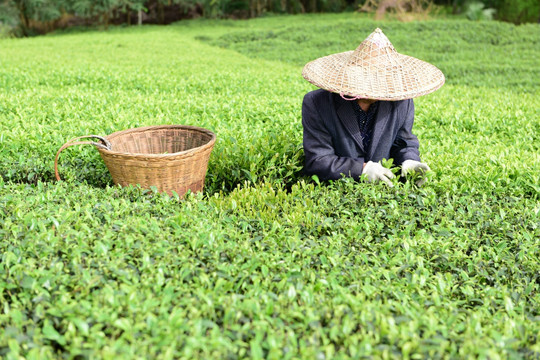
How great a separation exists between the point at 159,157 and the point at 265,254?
49.0 inches

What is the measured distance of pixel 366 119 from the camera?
3693mm

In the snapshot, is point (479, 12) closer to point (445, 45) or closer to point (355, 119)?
point (445, 45)

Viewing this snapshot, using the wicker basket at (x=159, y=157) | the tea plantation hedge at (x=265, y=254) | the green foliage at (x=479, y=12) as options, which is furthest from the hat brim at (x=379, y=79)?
the green foliage at (x=479, y=12)

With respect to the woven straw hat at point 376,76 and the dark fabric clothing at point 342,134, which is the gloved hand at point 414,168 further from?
the woven straw hat at point 376,76

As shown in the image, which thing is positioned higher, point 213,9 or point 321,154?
point 213,9

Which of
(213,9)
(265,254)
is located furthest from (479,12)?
(265,254)

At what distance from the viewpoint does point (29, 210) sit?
2.96 metres

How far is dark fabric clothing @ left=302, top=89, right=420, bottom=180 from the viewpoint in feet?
11.6

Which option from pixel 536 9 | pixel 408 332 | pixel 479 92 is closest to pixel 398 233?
pixel 408 332

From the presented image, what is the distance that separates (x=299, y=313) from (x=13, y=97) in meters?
5.75

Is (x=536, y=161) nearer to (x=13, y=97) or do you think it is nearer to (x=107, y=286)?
(x=107, y=286)

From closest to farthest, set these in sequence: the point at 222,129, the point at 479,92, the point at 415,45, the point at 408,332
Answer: the point at 408,332 < the point at 222,129 < the point at 479,92 < the point at 415,45

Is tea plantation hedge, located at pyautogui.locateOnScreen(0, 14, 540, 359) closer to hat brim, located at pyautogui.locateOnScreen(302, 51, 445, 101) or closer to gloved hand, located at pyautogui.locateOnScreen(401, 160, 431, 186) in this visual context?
gloved hand, located at pyautogui.locateOnScreen(401, 160, 431, 186)

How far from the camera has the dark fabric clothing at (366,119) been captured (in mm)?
3619
